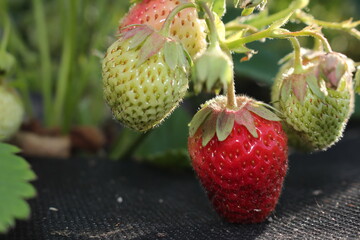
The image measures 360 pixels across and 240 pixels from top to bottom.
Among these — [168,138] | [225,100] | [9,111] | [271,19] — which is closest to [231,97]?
[225,100]

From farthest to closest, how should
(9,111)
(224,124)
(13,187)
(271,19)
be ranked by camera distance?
(9,111) → (271,19) → (224,124) → (13,187)

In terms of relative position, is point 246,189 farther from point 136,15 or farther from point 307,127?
point 136,15

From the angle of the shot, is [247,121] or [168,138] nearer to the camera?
[247,121]

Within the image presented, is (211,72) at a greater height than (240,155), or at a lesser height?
greater

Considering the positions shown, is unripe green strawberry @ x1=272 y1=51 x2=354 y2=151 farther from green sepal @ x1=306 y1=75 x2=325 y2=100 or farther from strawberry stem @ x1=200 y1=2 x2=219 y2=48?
strawberry stem @ x1=200 y1=2 x2=219 y2=48

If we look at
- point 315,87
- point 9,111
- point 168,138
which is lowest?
point 168,138

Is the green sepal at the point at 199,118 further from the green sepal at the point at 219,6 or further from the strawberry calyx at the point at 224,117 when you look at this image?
the green sepal at the point at 219,6

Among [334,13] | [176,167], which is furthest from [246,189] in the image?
[334,13]

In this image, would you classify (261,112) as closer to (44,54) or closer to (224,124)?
(224,124)
